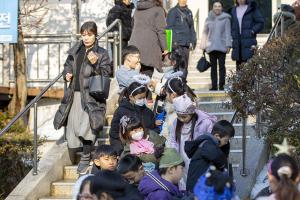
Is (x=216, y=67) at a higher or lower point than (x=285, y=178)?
higher

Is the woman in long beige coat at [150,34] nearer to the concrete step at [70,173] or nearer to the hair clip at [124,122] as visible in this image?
the concrete step at [70,173]

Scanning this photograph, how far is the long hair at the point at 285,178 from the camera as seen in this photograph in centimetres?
538

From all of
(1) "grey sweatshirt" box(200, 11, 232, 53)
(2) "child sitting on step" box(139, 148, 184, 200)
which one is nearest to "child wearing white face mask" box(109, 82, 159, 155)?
(2) "child sitting on step" box(139, 148, 184, 200)

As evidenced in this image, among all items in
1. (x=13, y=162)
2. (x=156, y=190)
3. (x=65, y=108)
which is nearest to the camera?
(x=156, y=190)

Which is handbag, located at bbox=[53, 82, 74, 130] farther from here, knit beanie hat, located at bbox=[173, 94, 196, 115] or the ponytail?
the ponytail

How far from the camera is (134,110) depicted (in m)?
10.3

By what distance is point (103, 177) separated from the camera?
20.1 feet

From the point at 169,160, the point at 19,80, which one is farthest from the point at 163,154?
the point at 19,80

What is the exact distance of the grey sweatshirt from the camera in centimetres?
1496

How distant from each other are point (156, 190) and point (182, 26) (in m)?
7.61

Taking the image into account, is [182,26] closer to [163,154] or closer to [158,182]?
[163,154]

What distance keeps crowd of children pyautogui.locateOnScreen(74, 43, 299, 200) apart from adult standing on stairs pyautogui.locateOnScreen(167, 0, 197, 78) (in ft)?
6.63

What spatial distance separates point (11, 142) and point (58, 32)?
3.81 meters

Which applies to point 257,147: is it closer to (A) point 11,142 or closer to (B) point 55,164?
(B) point 55,164
